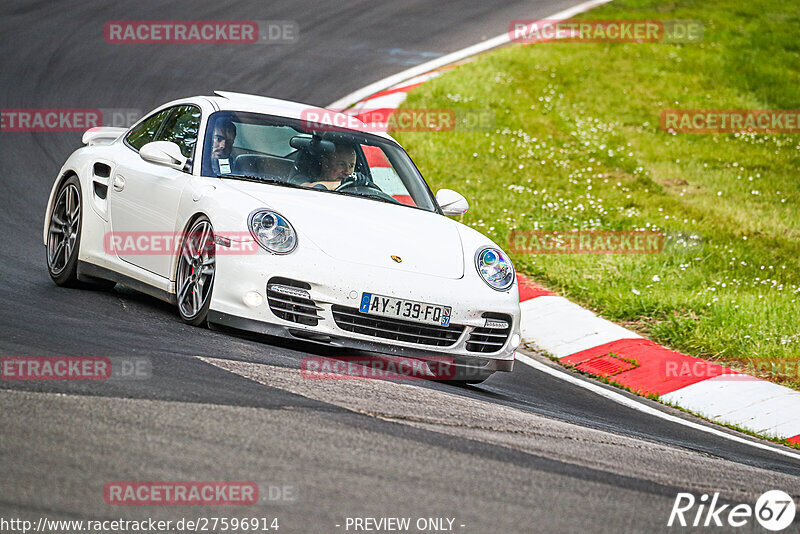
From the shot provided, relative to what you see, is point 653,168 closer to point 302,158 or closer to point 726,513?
point 302,158

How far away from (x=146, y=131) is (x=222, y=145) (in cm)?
108

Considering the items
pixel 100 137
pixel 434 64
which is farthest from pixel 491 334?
pixel 434 64

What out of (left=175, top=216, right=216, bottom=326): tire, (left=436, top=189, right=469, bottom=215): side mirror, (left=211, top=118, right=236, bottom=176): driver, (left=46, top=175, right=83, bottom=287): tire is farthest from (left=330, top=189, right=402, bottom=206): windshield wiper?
(left=46, top=175, right=83, bottom=287): tire

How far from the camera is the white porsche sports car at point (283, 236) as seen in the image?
580 cm

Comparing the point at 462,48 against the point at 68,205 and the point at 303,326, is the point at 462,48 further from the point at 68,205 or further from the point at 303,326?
the point at 303,326

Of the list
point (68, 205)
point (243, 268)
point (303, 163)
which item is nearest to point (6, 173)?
point (68, 205)

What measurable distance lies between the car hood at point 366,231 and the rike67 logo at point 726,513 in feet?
7.77

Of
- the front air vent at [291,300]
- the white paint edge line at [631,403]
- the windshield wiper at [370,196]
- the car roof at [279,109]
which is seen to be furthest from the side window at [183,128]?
the white paint edge line at [631,403]

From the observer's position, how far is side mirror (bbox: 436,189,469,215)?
727cm

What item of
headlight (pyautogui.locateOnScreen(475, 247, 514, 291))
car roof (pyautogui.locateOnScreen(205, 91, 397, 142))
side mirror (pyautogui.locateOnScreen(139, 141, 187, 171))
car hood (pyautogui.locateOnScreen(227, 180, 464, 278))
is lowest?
headlight (pyautogui.locateOnScreen(475, 247, 514, 291))

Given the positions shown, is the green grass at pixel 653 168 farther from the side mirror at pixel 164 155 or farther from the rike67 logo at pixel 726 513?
the side mirror at pixel 164 155

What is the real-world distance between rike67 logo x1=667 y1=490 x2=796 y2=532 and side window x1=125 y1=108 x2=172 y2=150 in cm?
473

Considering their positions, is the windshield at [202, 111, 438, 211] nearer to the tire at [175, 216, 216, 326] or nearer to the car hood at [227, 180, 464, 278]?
the car hood at [227, 180, 464, 278]

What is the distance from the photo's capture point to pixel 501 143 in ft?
44.8
